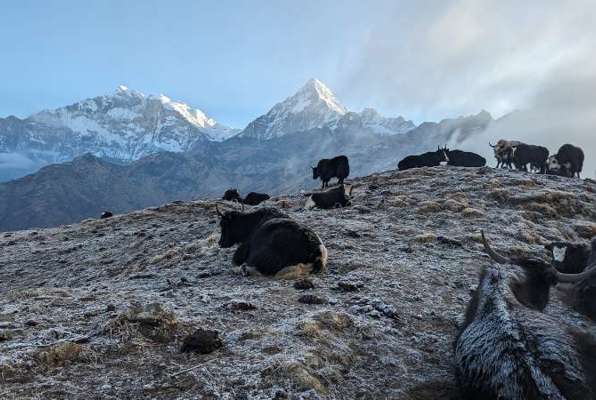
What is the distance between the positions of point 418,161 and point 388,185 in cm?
1359

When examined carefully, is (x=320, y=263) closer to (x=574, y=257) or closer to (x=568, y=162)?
(x=574, y=257)

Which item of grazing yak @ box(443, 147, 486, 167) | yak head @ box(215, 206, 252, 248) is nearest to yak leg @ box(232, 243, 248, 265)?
yak head @ box(215, 206, 252, 248)

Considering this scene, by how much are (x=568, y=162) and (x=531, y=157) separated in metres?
2.54

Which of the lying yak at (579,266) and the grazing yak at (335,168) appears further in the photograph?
the grazing yak at (335,168)

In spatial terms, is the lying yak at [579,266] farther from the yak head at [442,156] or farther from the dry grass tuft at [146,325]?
the yak head at [442,156]

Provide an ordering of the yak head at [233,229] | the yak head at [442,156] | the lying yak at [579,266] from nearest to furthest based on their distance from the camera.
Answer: the lying yak at [579,266] < the yak head at [233,229] < the yak head at [442,156]

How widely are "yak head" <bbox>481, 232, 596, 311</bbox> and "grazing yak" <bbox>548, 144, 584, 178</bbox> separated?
2987 cm

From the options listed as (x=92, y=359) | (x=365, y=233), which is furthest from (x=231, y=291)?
(x=365, y=233)

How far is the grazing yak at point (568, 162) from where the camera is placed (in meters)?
35.8

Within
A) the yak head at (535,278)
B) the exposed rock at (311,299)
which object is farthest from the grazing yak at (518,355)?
the exposed rock at (311,299)

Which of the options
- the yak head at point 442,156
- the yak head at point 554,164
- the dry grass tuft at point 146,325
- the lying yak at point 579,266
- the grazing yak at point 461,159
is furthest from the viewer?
the grazing yak at point 461,159

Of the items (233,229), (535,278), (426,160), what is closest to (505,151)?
(426,160)

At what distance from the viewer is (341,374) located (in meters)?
7.16

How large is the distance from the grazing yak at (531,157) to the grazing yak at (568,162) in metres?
0.83
